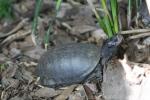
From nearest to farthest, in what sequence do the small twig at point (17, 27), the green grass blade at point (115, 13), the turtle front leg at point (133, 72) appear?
1. the turtle front leg at point (133, 72)
2. the green grass blade at point (115, 13)
3. the small twig at point (17, 27)

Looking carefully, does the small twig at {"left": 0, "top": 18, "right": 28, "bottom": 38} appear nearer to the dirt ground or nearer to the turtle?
the dirt ground

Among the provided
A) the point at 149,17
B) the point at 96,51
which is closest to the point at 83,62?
the point at 96,51

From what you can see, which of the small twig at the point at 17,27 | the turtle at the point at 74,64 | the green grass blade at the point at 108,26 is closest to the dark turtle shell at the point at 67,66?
the turtle at the point at 74,64

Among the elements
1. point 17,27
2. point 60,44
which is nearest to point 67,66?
point 60,44

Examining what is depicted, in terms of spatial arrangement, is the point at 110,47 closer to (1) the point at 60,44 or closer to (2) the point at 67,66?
(2) the point at 67,66

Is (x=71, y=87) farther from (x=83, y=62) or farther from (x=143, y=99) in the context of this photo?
(x=143, y=99)

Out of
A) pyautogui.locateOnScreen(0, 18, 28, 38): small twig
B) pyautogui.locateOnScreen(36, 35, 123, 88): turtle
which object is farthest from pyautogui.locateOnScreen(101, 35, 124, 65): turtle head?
pyautogui.locateOnScreen(0, 18, 28, 38): small twig

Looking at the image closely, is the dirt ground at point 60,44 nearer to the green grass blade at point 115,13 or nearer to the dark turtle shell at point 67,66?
the dark turtle shell at point 67,66
